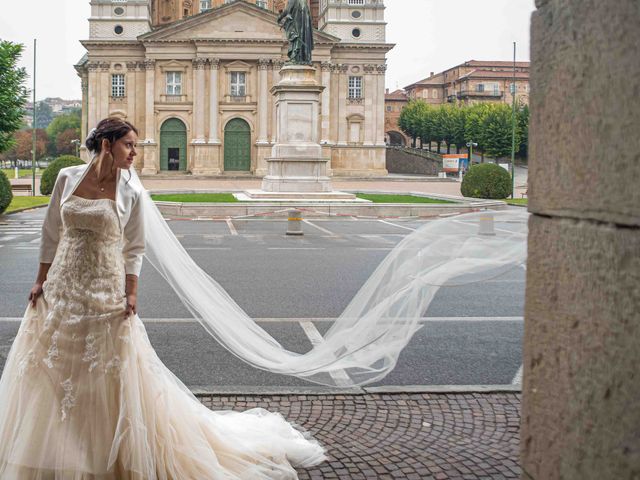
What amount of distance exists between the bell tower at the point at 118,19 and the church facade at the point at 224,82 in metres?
0.09

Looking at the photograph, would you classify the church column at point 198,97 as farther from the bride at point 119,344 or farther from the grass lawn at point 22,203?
the bride at point 119,344

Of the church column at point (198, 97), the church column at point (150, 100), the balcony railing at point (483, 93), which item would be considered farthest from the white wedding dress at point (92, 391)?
the balcony railing at point (483, 93)

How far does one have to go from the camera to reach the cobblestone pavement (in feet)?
15.9

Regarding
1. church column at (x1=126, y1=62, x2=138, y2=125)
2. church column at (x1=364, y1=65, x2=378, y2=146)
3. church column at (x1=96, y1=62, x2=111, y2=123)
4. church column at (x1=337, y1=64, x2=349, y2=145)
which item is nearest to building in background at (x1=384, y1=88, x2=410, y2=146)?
church column at (x1=364, y1=65, x2=378, y2=146)

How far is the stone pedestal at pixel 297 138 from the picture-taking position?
31172mm

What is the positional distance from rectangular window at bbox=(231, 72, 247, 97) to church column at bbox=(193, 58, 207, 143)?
8.59 feet

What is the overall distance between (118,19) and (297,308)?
62.4m

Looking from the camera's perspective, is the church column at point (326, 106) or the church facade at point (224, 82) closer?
the church facade at point (224, 82)

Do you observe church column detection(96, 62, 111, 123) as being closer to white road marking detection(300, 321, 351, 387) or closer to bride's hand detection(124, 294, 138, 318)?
white road marking detection(300, 321, 351, 387)

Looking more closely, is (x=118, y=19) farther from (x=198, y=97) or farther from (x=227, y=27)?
(x=198, y=97)

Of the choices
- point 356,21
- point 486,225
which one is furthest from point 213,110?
point 486,225

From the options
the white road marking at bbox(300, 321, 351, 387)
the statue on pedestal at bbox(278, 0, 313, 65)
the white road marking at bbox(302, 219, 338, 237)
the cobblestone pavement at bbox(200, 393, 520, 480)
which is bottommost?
the cobblestone pavement at bbox(200, 393, 520, 480)

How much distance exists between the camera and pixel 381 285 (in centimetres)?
519

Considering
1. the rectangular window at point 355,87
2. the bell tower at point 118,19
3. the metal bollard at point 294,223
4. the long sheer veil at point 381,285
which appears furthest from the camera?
the rectangular window at point 355,87
